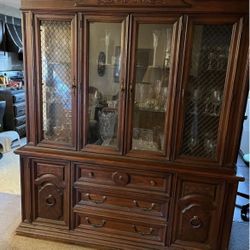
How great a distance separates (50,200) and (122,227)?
Result: 63cm

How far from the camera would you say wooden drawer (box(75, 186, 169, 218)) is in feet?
6.60

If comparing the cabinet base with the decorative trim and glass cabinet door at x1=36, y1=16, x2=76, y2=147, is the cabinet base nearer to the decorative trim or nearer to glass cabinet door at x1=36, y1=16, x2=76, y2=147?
glass cabinet door at x1=36, y1=16, x2=76, y2=147

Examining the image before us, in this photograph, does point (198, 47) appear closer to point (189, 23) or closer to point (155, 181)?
point (189, 23)

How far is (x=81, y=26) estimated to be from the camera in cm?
182

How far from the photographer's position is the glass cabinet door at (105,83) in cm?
183

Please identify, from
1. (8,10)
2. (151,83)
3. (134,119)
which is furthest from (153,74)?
(8,10)

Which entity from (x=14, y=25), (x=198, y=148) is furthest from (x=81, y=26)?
(x=14, y=25)

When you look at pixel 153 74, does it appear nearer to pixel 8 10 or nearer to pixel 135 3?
pixel 135 3

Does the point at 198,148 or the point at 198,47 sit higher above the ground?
the point at 198,47

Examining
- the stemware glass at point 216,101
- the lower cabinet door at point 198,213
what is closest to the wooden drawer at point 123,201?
the lower cabinet door at point 198,213

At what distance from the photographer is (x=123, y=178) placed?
6.57ft

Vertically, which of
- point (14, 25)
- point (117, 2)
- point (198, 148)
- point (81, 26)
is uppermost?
point (14, 25)

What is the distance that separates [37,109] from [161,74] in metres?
0.97

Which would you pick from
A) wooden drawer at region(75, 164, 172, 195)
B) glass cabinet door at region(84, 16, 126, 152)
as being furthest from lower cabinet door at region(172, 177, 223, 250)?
glass cabinet door at region(84, 16, 126, 152)
